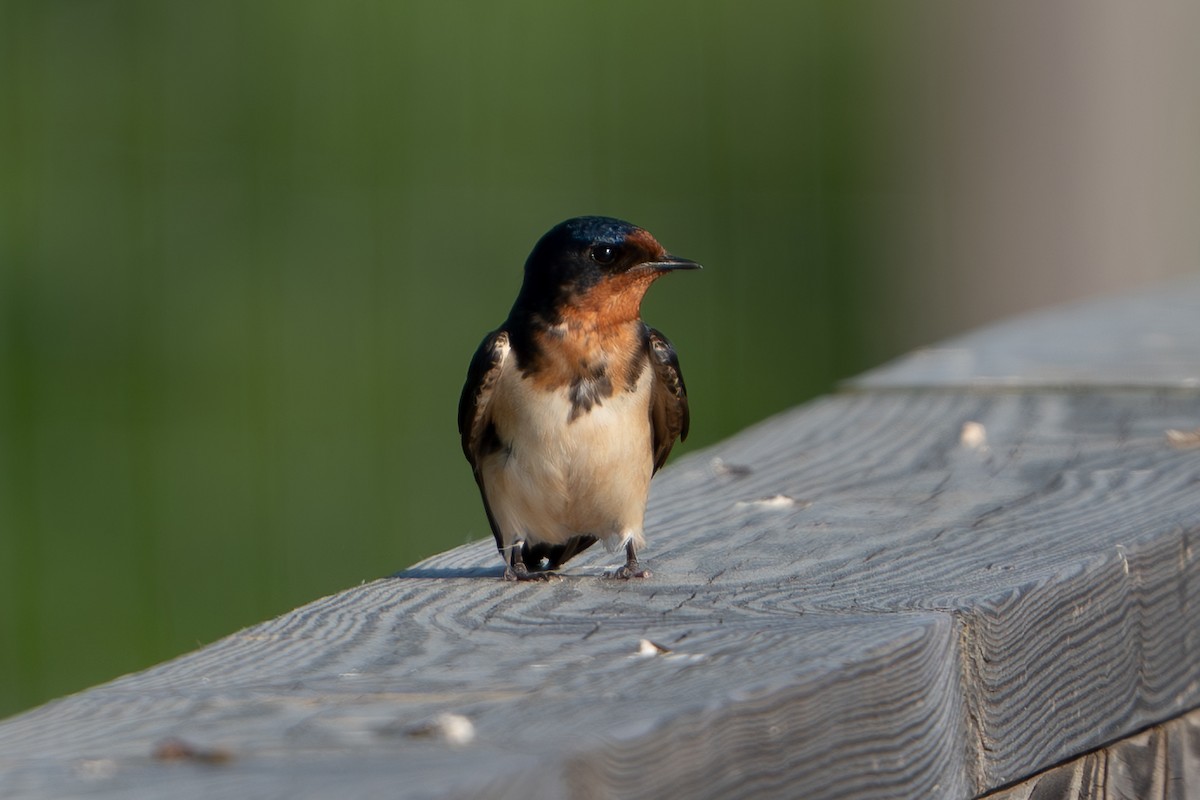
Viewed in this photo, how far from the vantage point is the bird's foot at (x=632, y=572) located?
8.21ft

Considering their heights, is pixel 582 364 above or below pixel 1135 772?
above

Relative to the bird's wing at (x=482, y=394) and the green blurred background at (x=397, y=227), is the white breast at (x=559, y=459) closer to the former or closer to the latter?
the bird's wing at (x=482, y=394)

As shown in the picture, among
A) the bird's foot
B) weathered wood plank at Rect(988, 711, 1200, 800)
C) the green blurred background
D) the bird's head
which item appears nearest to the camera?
weathered wood plank at Rect(988, 711, 1200, 800)

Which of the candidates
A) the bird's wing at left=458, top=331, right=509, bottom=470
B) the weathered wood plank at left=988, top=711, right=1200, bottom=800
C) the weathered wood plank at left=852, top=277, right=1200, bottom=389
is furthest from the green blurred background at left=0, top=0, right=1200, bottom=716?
the weathered wood plank at left=988, top=711, right=1200, bottom=800

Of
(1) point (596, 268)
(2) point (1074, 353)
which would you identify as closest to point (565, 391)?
(1) point (596, 268)

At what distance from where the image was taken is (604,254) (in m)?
3.21

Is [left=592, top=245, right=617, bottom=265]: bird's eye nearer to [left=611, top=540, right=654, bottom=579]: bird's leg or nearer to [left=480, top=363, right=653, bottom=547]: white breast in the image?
[left=480, top=363, right=653, bottom=547]: white breast

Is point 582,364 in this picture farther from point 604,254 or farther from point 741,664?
point 741,664

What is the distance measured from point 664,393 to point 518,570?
0.78 m

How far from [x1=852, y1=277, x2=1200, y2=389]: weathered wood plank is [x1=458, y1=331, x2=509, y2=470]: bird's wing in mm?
991

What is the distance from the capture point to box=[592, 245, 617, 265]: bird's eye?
320cm

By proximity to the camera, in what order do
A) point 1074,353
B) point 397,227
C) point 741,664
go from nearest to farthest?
1. point 741,664
2. point 1074,353
3. point 397,227

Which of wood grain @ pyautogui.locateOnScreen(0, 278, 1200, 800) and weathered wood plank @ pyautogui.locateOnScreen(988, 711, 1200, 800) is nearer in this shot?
wood grain @ pyautogui.locateOnScreen(0, 278, 1200, 800)

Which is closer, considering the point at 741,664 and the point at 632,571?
the point at 741,664
